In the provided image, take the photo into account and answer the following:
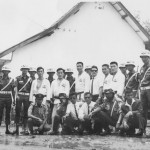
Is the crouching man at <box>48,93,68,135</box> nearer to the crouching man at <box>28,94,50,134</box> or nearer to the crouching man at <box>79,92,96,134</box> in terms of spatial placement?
the crouching man at <box>28,94,50,134</box>

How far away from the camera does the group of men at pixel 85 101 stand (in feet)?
25.1

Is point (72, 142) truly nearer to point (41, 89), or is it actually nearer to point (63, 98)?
point (63, 98)

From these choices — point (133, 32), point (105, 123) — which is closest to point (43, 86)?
point (105, 123)

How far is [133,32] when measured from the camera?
45.4 ft

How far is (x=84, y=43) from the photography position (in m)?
13.9

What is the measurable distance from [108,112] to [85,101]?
654 millimetres

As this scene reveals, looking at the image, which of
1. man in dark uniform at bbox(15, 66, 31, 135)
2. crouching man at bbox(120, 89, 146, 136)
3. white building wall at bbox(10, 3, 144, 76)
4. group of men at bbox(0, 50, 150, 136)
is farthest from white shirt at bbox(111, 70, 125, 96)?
white building wall at bbox(10, 3, 144, 76)

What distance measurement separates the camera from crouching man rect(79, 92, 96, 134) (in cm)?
816

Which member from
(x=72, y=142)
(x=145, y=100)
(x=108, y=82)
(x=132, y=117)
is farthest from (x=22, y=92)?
(x=145, y=100)

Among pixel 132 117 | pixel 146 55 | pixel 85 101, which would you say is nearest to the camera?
pixel 146 55

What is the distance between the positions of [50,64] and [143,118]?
7.01 metres

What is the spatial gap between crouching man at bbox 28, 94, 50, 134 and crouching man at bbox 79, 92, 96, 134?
0.84 metres

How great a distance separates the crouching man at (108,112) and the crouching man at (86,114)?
6.4 inches

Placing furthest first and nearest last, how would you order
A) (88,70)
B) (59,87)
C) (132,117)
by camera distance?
(88,70) → (59,87) → (132,117)
